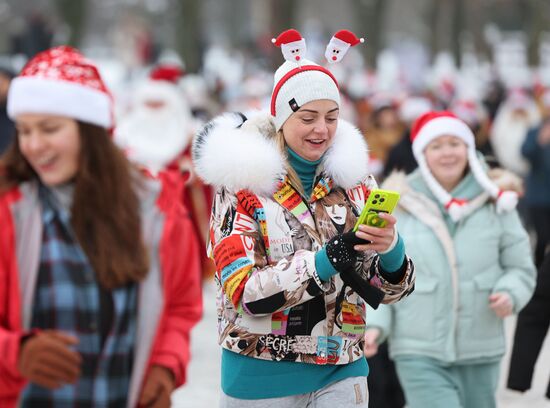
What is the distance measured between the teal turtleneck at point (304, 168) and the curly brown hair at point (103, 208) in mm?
871

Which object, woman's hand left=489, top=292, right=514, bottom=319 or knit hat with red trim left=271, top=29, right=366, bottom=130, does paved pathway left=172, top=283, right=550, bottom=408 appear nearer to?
woman's hand left=489, top=292, right=514, bottom=319

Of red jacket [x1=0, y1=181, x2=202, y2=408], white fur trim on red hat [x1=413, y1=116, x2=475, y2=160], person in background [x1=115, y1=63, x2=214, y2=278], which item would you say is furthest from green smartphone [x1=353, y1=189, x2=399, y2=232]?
person in background [x1=115, y1=63, x2=214, y2=278]

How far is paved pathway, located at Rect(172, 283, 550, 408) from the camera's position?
8.04 m

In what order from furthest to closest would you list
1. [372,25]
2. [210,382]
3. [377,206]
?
[372,25]
[210,382]
[377,206]

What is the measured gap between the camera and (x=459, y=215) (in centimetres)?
572

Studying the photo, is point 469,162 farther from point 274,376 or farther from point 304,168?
point 274,376

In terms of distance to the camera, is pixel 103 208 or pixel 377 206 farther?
pixel 377 206

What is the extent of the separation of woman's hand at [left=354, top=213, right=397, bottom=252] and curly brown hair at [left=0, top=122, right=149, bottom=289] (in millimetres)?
745

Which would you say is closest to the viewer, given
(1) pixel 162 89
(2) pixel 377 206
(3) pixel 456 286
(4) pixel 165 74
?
(2) pixel 377 206

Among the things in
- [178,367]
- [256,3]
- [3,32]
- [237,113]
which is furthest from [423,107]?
[256,3]

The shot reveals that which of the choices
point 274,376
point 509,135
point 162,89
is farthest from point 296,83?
point 509,135

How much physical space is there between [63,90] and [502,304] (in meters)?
2.58

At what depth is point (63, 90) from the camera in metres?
3.67

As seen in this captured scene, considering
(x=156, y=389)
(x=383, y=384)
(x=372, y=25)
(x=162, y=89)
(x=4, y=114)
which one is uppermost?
(x=372, y=25)
